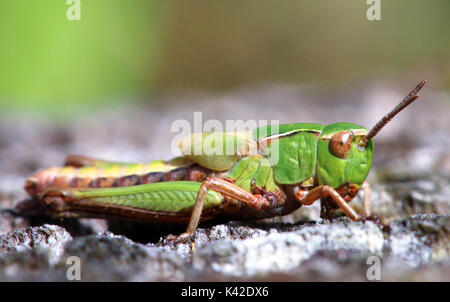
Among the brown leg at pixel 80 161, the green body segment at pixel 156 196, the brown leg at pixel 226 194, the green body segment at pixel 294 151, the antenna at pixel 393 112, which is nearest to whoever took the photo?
the antenna at pixel 393 112

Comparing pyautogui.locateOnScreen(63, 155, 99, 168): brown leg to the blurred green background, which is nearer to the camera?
pyautogui.locateOnScreen(63, 155, 99, 168): brown leg

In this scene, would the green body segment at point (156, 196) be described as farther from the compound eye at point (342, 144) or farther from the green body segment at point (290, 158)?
the compound eye at point (342, 144)

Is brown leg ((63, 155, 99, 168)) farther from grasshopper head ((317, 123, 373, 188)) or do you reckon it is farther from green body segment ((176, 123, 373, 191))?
grasshopper head ((317, 123, 373, 188))

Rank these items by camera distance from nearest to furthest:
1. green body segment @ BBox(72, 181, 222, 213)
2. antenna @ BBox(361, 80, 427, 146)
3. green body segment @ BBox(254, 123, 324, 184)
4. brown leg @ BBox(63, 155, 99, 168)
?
antenna @ BBox(361, 80, 427, 146) → green body segment @ BBox(72, 181, 222, 213) → green body segment @ BBox(254, 123, 324, 184) → brown leg @ BBox(63, 155, 99, 168)

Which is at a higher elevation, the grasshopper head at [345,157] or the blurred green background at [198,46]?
the blurred green background at [198,46]

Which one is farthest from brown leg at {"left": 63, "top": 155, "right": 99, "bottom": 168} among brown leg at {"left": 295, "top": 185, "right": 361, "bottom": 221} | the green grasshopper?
brown leg at {"left": 295, "top": 185, "right": 361, "bottom": 221}

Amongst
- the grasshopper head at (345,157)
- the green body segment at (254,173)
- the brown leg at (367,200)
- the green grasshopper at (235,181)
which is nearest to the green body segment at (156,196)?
the green grasshopper at (235,181)

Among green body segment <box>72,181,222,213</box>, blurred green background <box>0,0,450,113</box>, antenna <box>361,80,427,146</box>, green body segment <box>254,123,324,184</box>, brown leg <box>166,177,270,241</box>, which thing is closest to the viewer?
antenna <box>361,80,427,146</box>

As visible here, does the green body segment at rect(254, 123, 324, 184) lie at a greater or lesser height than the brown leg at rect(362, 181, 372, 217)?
greater

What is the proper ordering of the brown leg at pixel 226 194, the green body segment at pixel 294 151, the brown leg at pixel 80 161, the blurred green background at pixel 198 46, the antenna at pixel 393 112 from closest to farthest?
1. the antenna at pixel 393 112
2. the brown leg at pixel 226 194
3. the green body segment at pixel 294 151
4. the brown leg at pixel 80 161
5. the blurred green background at pixel 198 46

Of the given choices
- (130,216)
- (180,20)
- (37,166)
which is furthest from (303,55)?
(130,216)
